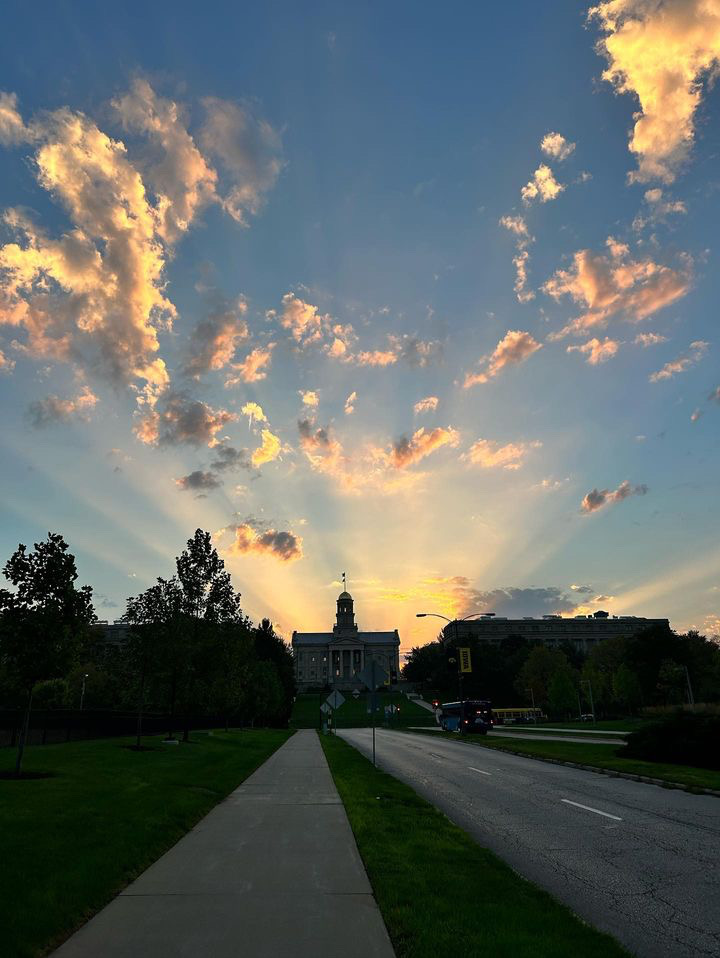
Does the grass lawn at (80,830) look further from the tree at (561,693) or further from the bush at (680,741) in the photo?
the tree at (561,693)

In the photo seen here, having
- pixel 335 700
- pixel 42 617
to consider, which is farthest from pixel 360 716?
pixel 42 617

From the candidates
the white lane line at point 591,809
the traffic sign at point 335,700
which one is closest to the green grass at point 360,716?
the traffic sign at point 335,700

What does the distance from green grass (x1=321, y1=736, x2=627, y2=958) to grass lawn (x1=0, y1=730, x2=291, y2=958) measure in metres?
3.00

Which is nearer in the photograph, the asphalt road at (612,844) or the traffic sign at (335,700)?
the asphalt road at (612,844)

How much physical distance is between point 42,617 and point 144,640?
1296 centimetres

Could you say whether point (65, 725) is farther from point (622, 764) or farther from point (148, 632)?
point (622, 764)

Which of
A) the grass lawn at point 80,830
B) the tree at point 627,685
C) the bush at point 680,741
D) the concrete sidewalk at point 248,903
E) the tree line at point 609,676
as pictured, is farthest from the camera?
the tree line at point 609,676

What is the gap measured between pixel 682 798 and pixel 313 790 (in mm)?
8933

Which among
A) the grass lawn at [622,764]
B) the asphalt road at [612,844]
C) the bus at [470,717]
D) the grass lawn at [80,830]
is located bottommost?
the asphalt road at [612,844]

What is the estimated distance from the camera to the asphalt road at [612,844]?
661cm

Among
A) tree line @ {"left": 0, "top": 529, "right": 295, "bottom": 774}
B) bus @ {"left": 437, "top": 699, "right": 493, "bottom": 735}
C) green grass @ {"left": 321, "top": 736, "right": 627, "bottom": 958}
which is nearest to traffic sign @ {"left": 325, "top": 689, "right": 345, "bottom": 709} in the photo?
tree line @ {"left": 0, "top": 529, "right": 295, "bottom": 774}

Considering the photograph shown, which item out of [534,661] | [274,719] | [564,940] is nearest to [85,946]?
[564,940]

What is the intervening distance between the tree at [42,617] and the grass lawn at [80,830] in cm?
286

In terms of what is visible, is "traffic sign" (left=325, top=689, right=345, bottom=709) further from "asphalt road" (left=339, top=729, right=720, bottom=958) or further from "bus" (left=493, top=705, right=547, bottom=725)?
"bus" (left=493, top=705, right=547, bottom=725)
